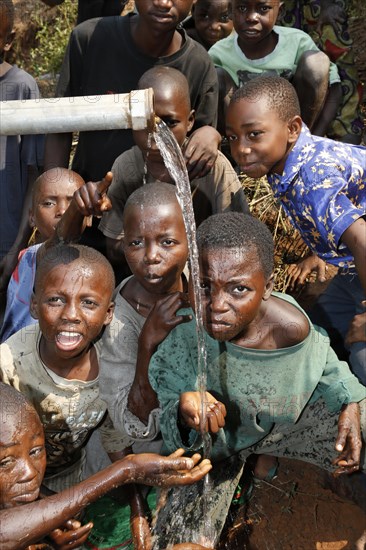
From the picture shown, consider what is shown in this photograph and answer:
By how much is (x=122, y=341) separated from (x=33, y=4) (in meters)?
4.62

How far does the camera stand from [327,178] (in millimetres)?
2684

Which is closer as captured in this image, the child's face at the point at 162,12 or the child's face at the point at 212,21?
the child's face at the point at 162,12

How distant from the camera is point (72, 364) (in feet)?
8.77

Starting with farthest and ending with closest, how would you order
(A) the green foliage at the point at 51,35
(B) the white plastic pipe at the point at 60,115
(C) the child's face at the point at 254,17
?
(A) the green foliage at the point at 51,35
(C) the child's face at the point at 254,17
(B) the white plastic pipe at the point at 60,115

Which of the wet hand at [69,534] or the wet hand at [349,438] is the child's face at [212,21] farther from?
the wet hand at [69,534]

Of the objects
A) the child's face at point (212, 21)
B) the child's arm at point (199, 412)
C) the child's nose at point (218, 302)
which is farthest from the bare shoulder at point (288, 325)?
the child's face at point (212, 21)

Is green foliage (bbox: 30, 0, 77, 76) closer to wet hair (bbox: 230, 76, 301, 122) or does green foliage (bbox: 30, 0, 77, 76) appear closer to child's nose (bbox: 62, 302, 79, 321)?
wet hair (bbox: 230, 76, 301, 122)

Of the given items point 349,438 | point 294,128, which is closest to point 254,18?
point 294,128

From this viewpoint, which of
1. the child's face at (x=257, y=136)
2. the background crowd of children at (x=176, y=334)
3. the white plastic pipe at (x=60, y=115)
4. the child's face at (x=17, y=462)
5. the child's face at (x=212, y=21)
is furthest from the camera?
the child's face at (x=212, y=21)

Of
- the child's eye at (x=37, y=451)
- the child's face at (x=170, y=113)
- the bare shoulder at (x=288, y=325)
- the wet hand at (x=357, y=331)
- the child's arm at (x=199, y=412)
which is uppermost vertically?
the child's face at (x=170, y=113)

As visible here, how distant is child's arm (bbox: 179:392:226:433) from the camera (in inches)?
89.4

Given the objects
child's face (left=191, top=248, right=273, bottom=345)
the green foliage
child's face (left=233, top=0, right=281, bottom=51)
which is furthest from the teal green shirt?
the green foliage

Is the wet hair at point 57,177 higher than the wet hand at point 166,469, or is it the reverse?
the wet hair at point 57,177

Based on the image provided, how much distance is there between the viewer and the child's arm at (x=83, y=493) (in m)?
2.11
